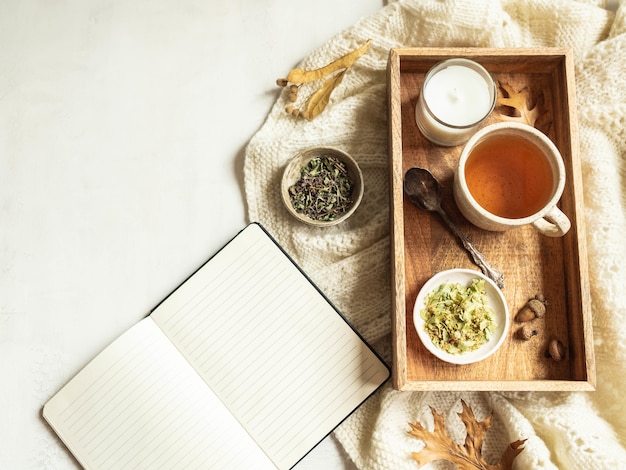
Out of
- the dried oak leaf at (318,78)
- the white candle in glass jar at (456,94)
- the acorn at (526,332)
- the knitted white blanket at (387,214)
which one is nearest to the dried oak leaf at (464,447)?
the knitted white blanket at (387,214)

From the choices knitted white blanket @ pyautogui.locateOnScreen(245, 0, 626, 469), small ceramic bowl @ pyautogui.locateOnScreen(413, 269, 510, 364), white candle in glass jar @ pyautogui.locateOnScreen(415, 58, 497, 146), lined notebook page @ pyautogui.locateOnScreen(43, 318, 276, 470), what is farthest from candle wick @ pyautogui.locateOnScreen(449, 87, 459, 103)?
lined notebook page @ pyautogui.locateOnScreen(43, 318, 276, 470)

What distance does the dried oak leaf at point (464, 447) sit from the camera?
912 mm

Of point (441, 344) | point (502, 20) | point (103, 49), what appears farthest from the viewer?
point (103, 49)

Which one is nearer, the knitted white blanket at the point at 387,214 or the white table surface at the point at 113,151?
the knitted white blanket at the point at 387,214

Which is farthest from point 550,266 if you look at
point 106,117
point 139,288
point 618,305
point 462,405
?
point 106,117

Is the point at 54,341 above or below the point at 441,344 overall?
above

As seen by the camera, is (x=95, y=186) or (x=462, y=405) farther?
(x=95, y=186)

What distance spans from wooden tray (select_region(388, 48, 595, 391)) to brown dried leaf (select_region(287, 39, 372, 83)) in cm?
11

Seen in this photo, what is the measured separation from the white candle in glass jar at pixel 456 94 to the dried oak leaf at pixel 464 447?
1.40ft

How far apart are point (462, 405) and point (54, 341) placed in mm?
690

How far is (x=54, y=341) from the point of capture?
1.03m

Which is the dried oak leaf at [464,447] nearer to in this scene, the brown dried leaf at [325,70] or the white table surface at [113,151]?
the white table surface at [113,151]

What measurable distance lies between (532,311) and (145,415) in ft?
2.07

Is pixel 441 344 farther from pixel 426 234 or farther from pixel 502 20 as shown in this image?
pixel 502 20
